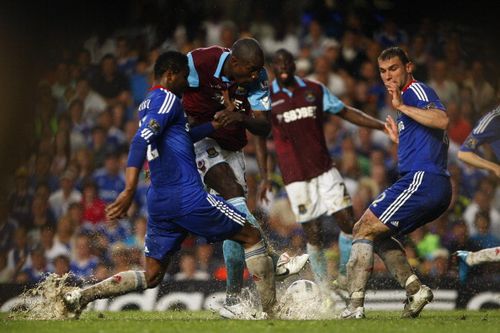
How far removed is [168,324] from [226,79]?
7.58 ft

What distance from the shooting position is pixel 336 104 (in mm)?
11398

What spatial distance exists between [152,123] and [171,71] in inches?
21.6

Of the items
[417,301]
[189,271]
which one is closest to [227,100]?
[417,301]

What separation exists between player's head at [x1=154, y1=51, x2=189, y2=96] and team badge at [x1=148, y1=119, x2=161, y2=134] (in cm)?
42

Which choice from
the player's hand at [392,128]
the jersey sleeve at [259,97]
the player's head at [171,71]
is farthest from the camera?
the player's hand at [392,128]

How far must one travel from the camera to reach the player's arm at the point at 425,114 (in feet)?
25.9

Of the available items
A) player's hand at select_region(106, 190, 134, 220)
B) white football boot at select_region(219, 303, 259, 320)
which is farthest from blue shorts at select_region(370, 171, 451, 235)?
player's hand at select_region(106, 190, 134, 220)

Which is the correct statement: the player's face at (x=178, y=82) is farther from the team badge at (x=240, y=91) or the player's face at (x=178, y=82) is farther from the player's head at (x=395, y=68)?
the player's head at (x=395, y=68)

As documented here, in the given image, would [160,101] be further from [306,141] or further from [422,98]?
[306,141]

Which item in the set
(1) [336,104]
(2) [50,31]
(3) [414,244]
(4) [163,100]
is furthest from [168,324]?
(2) [50,31]

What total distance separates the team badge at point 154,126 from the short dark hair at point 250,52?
1115mm

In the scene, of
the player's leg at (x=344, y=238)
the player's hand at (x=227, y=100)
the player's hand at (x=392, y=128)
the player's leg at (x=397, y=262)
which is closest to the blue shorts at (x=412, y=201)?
the player's leg at (x=397, y=262)

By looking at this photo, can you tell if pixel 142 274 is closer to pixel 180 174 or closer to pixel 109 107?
pixel 180 174

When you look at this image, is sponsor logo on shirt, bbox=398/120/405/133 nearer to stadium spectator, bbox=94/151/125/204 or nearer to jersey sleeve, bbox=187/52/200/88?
jersey sleeve, bbox=187/52/200/88
